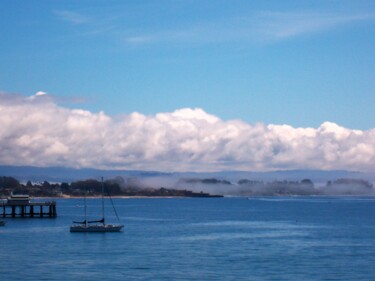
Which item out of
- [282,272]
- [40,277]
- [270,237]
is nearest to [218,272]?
[282,272]

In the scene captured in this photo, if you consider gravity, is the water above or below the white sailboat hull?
below

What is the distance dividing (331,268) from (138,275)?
64.5ft

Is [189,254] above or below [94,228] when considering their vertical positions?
below

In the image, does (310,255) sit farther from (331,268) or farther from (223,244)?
(223,244)

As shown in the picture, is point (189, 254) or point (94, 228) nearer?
point (189, 254)

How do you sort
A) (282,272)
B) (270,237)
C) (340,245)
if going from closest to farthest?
(282,272)
(340,245)
(270,237)

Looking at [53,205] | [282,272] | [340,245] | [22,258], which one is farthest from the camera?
[53,205]

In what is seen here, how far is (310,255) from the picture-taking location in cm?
7862

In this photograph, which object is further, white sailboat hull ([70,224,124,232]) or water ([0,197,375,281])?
white sailboat hull ([70,224,124,232])

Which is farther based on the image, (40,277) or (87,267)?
(87,267)

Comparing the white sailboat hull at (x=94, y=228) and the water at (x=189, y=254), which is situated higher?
the white sailboat hull at (x=94, y=228)

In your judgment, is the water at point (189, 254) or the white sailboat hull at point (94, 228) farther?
the white sailboat hull at point (94, 228)

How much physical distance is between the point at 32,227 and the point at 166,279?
68.2m

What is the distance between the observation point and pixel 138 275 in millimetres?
63875
